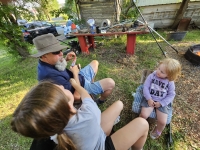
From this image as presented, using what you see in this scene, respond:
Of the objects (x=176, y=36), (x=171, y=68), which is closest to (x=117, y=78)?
(x=171, y=68)

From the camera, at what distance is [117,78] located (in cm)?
271

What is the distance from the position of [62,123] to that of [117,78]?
6.90 ft

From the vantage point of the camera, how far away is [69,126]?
0.79 m

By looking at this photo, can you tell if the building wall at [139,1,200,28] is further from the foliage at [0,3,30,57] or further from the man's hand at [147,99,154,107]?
the man's hand at [147,99,154,107]

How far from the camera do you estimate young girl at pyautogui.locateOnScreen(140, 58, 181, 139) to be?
4.83 feet

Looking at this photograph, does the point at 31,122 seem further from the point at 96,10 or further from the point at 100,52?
the point at 96,10

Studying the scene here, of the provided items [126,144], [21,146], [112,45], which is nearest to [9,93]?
[21,146]

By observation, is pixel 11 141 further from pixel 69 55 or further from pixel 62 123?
pixel 62 123

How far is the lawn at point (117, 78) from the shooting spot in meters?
1.63

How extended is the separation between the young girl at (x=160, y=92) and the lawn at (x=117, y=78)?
310mm

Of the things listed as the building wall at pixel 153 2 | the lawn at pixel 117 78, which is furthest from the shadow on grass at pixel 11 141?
the building wall at pixel 153 2

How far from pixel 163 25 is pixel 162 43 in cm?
295

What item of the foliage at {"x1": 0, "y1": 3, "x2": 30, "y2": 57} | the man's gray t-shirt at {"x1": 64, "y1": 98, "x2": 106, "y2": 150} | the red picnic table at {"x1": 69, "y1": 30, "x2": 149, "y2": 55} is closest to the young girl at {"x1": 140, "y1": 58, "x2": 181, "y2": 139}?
the man's gray t-shirt at {"x1": 64, "y1": 98, "x2": 106, "y2": 150}

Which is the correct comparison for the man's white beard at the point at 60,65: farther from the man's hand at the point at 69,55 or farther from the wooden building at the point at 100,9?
the wooden building at the point at 100,9
